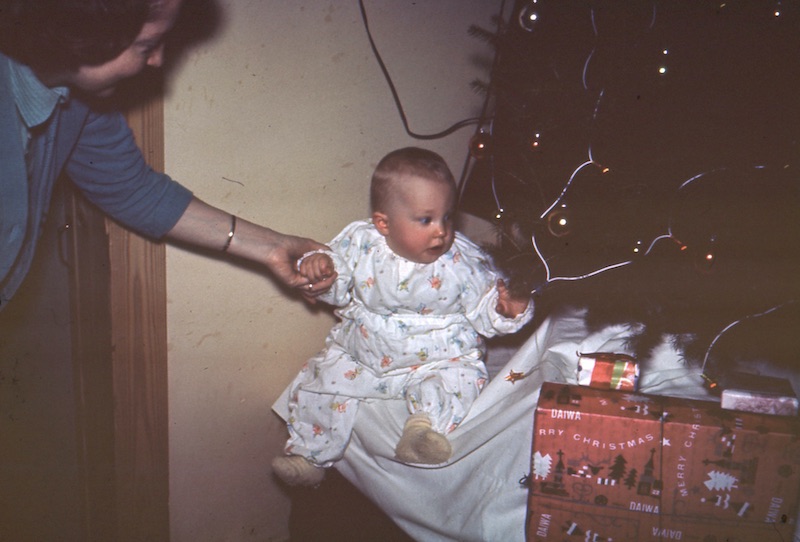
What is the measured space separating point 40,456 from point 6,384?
20 centimetres

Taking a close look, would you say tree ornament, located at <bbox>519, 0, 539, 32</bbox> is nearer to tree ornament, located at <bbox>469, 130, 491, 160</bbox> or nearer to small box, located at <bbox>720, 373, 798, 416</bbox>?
tree ornament, located at <bbox>469, 130, 491, 160</bbox>

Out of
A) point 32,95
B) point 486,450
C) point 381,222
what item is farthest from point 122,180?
point 486,450

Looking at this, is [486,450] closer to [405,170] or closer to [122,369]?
[405,170]

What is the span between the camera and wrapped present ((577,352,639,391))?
1206mm

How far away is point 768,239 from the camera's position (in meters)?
1.12

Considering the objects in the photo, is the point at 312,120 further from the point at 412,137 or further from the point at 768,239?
the point at 768,239

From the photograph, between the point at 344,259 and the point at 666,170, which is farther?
the point at 344,259

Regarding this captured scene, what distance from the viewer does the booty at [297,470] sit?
1.42m

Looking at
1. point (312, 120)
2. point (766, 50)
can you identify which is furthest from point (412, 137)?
point (766, 50)

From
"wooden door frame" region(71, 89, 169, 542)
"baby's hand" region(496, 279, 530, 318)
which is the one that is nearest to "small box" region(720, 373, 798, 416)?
"baby's hand" region(496, 279, 530, 318)

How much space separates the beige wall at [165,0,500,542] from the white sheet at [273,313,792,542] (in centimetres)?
32

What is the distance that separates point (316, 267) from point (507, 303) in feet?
1.33

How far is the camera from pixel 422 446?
4.23ft

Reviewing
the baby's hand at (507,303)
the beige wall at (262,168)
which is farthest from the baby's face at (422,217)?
the beige wall at (262,168)
